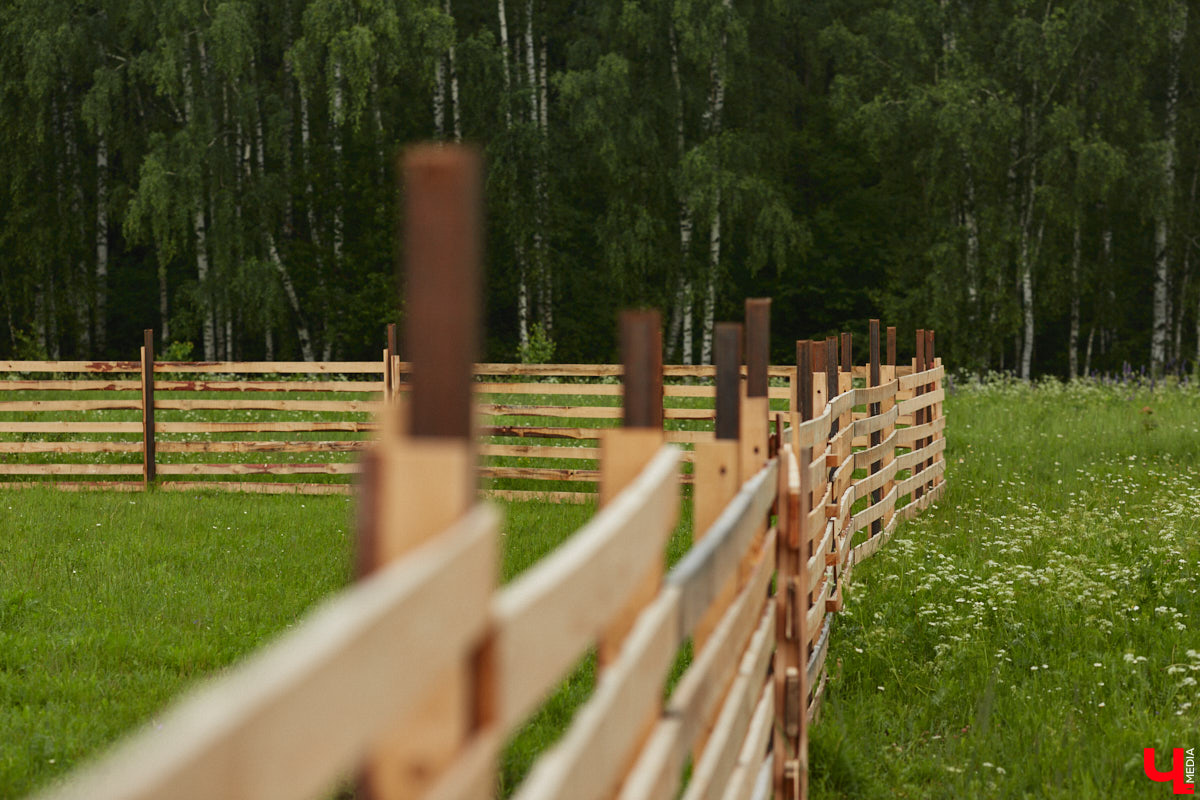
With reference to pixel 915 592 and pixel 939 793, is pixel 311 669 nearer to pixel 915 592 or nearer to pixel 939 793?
pixel 939 793

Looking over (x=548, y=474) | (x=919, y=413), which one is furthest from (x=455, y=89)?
(x=919, y=413)

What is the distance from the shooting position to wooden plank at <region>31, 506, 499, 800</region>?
0.78 m

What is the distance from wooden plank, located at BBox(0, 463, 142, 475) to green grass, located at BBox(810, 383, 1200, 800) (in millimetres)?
8099

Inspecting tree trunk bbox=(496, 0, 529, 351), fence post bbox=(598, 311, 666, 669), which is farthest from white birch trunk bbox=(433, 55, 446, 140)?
fence post bbox=(598, 311, 666, 669)

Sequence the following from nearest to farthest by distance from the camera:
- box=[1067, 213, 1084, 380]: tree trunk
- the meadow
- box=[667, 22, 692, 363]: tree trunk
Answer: the meadow < box=[667, 22, 692, 363]: tree trunk < box=[1067, 213, 1084, 380]: tree trunk

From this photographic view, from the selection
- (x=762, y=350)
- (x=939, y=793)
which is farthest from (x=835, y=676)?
(x=762, y=350)

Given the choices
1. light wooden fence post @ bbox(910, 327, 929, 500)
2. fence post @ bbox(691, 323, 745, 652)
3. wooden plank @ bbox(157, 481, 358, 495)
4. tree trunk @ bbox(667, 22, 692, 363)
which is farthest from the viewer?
tree trunk @ bbox(667, 22, 692, 363)

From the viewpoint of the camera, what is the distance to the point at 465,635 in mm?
1188

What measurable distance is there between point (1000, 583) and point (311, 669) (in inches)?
255

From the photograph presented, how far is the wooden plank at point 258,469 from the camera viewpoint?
12.5 metres

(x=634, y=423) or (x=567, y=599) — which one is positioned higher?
(x=634, y=423)

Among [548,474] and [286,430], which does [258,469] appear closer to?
[286,430]

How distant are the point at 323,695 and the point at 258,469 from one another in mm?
12040

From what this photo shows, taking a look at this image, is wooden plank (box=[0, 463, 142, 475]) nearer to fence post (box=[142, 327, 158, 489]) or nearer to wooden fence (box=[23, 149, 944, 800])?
fence post (box=[142, 327, 158, 489])
